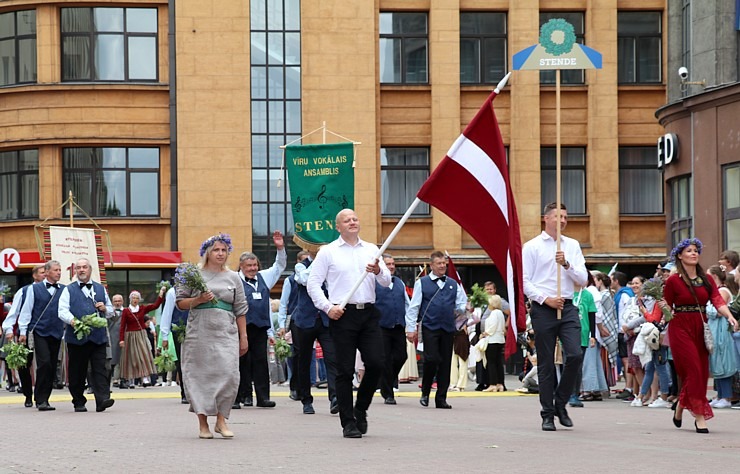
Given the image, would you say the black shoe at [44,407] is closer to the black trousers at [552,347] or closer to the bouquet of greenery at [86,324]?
the bouquet of greenery at [86,324]

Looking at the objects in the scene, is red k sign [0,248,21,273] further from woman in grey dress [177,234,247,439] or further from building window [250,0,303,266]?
woman in grey dress [177,234,247,439]

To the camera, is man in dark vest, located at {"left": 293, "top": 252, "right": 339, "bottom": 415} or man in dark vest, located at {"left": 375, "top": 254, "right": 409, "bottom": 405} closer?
man in dark vest, located at {"left": 293, "top": 252, "right": 339, "bottom": 415}

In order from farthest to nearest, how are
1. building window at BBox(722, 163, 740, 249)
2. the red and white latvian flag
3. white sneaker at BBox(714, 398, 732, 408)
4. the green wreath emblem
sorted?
building window at BBox(722, 163, 740, 249) → white sneaker at BBox(714, 398, 732, 408) → the green wreath emblem → the red and white latvian flag

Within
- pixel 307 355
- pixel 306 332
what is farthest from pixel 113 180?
pixel 306 332

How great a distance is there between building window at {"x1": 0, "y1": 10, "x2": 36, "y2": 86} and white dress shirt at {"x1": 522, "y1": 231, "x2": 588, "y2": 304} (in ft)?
87.2

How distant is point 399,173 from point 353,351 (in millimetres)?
25862

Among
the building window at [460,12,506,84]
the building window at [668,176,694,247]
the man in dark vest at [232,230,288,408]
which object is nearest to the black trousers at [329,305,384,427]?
the man in dark vest at [232,230,288,408]

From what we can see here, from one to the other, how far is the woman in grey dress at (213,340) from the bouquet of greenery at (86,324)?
4.84 meters

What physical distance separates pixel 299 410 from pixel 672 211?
1586cm

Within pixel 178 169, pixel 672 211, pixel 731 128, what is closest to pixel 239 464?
pixel 731 128

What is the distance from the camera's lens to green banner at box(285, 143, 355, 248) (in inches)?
985

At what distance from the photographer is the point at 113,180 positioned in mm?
38531

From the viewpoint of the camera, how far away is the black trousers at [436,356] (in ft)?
61.1

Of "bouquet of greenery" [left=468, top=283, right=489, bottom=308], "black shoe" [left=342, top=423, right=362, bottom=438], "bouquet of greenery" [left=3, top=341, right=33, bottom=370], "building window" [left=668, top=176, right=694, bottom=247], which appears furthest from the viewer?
"building window" [left=668, top=176, right=694, bottom=247]
